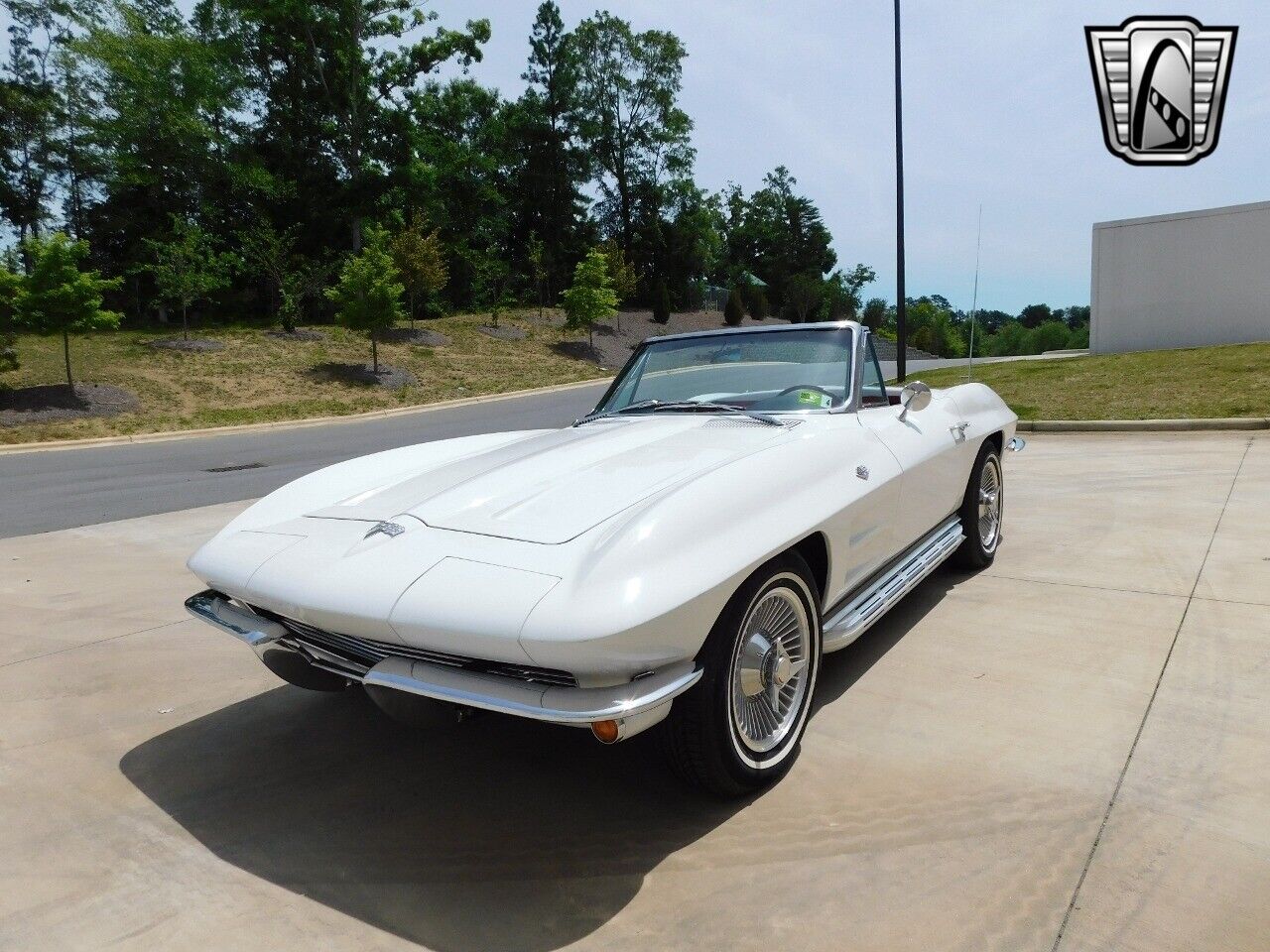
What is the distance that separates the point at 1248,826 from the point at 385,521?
99.9 inches

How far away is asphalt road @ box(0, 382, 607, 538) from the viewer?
326 inches

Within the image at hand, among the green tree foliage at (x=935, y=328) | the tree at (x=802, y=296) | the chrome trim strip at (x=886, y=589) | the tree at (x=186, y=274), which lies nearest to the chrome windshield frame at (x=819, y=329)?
the chrome trim strip at (x=886, y=589)

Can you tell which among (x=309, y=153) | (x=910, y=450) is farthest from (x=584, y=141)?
(x=910, y=450)

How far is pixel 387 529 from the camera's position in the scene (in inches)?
102

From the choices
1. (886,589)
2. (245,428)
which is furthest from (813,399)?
(245,428)

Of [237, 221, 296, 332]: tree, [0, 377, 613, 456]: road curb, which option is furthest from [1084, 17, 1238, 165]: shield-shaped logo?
[237, 221, 296, 332]: tree

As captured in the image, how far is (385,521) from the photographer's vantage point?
2.65 metres

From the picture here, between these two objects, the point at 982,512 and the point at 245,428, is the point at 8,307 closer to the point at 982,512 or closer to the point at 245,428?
the point at 245,428

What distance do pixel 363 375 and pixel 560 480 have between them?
2140 centimetres

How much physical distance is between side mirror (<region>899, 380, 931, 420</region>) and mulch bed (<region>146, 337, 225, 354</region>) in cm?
2333

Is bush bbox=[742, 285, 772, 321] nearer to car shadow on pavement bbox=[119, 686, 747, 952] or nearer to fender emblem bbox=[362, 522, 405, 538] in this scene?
car shadow on pavement bbox=[119, 686, 747, 952]

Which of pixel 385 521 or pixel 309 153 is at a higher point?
pixel 309 153

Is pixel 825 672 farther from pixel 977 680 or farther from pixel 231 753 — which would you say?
pixel 231 753

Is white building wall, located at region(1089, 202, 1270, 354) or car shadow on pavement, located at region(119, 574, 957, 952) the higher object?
white building wall, located at region(1089, 202, 1270, 354)
